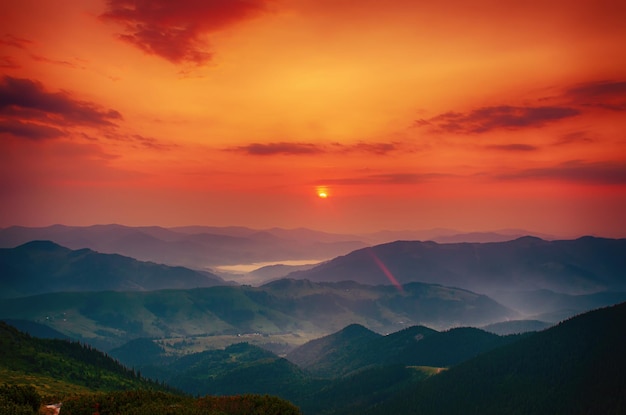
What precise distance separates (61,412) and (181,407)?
3520 cm

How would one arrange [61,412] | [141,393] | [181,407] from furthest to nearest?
A: [141,393]
[181,407]
[61,412]

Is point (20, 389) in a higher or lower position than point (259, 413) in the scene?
higher

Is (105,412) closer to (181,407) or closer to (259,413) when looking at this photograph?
(181,407)

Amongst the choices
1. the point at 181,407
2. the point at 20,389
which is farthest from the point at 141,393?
the point at 20,389

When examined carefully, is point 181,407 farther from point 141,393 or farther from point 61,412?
point 61,412

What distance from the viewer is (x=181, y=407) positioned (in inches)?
7018

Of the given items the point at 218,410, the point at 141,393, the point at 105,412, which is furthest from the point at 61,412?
the point at 218,410

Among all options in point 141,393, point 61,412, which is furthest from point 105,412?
point 141,393

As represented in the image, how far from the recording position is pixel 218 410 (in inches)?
7840

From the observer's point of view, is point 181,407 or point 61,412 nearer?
point 61,412

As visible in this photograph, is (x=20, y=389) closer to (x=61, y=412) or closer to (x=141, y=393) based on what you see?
(x=61, y=412)

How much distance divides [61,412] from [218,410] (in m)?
55.4

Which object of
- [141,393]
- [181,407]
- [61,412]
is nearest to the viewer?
[61,412]

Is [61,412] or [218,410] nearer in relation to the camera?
[61,412]
